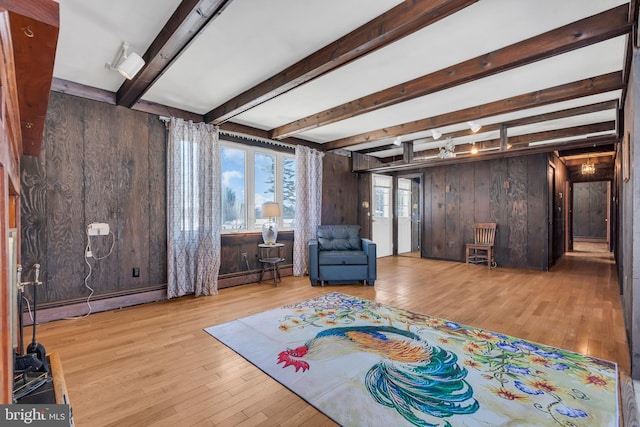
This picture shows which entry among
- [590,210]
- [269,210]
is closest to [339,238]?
[269,210]

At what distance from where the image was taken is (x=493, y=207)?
6.11m

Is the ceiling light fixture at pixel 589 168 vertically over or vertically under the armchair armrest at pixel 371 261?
over

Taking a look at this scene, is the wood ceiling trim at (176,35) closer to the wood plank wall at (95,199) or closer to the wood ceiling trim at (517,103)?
the wood plank wall at (95,199)

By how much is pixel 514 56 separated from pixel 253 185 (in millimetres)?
3707

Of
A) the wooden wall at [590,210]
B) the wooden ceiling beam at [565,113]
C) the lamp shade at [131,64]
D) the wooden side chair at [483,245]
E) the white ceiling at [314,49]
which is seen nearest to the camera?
the white ceiling at [314,49]

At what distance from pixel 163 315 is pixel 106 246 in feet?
3.53

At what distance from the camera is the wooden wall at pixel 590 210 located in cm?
990

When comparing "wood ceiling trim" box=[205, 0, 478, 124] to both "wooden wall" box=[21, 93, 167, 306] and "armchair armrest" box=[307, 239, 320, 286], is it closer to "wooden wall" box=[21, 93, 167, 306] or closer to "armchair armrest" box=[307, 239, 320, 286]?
"wooden wall" box=[21, 93, 167, 306]

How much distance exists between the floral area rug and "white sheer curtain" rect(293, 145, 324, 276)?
7.24ft

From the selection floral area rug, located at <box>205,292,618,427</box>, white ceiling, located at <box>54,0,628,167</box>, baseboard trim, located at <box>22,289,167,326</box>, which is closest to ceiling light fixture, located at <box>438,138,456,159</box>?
white ceiling, located at <box>54,0,628,167</box>

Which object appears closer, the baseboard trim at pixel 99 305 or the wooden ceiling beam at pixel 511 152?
the baseboard trim at pixel 99 305

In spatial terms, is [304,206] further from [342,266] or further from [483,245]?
[483,245]

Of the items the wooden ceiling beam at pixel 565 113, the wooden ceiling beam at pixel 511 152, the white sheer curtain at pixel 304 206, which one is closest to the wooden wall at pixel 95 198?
the white sheer curtain at pixel 304 206

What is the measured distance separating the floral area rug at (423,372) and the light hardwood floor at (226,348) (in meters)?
0.17
